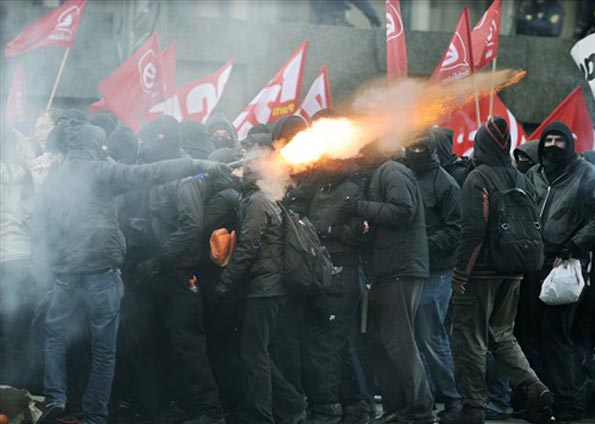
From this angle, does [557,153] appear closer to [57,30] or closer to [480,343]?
[480,343]

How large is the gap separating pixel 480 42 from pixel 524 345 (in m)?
2.88

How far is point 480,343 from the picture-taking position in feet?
30.3

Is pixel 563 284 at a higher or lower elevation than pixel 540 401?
higher

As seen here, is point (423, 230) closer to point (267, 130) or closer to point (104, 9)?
point (267, 130)

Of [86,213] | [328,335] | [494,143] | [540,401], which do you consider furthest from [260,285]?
[540,401]

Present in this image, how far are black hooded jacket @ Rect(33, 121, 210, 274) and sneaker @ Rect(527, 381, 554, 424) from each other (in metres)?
2.86

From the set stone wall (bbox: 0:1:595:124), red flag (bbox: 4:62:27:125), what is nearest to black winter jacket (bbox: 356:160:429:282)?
red flag (bbox: 4:62:27:125)

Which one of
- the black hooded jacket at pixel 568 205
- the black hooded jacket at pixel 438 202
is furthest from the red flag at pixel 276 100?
the black hooded jacket at pixel 568 205

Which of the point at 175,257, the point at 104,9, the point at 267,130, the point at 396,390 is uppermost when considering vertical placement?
the point at 104,9

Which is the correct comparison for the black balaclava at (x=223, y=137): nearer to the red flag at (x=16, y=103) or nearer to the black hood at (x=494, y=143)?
the black hood at (x=494, y=143)

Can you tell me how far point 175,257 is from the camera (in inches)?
355

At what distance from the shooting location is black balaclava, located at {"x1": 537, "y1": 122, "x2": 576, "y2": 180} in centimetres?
989

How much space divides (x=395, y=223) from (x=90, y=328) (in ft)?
6.94

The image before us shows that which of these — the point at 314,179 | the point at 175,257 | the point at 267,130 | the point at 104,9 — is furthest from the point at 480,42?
the point at 104,9
